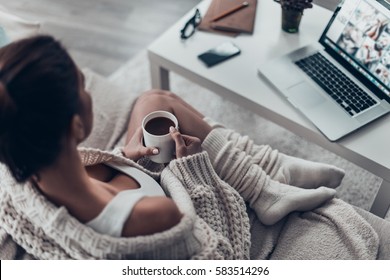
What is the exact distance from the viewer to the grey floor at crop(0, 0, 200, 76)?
212 centimetres

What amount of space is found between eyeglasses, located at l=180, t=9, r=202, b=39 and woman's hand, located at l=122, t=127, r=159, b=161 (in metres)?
0.46

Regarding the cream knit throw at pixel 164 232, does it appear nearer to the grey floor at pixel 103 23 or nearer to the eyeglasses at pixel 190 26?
the eyeglasses at pixel 190 26

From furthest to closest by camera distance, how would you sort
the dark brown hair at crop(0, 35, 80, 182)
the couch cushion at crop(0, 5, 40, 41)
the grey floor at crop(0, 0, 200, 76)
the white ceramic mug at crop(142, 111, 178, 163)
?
the grey floor at crop(0, 0, 200, 76), the couch cushion at crop(0, 5, 40, 41), the white ceramic mug at crop(142, 111, 178, 163), the dark brown hair at crop(0, 35, 80, 182)

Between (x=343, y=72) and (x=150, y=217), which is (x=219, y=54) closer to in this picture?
(x=343, y=72)

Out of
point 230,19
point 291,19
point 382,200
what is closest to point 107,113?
point 230,19

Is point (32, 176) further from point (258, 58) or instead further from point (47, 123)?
point (258, 58)

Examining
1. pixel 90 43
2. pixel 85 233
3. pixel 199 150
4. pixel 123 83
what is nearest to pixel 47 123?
pixel 85 233


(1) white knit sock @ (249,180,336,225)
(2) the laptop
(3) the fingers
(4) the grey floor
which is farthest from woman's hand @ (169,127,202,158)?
(4) the grey floor

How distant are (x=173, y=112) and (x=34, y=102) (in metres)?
0.62

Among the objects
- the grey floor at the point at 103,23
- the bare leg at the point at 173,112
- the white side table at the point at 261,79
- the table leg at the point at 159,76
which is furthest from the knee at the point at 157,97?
the grey floor at the point at 103,23

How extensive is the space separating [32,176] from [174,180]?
1.11 ft

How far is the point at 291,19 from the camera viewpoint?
54.5 inches

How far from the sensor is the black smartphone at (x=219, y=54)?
1.35 metres

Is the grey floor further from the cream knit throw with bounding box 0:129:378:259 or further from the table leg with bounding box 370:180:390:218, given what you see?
the table leg with bounding box 370:180:390:218
